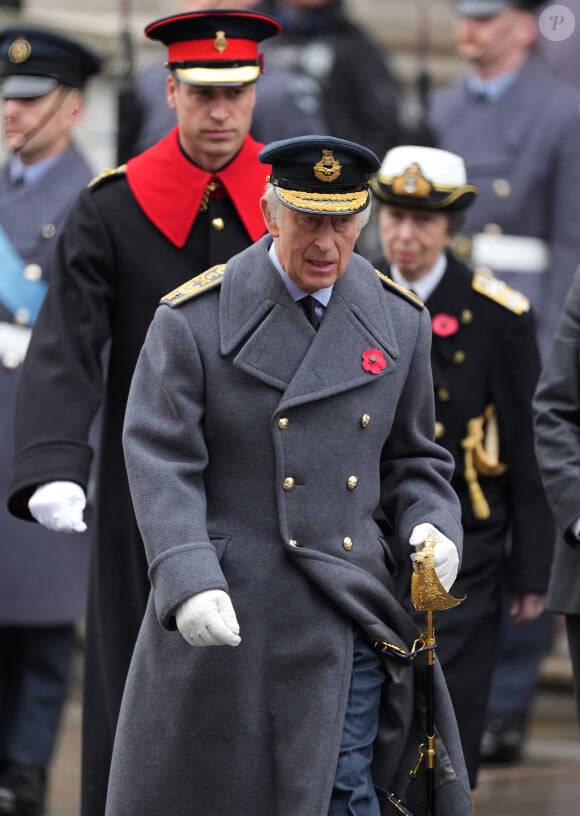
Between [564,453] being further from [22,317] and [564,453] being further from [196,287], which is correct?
[22,317]

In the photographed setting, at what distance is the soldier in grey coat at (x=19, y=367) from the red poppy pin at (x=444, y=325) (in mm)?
1293

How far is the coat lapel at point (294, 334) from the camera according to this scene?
4910 millimetres

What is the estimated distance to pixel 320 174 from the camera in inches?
193

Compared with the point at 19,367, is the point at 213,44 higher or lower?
higher

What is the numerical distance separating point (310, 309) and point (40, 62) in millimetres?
2290

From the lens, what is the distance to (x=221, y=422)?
4914 mm

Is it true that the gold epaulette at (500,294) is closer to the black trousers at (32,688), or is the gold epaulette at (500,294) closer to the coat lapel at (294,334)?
the coat lapel at (294,334)

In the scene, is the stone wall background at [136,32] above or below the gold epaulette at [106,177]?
below

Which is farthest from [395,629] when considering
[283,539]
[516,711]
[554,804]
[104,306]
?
[516,711]

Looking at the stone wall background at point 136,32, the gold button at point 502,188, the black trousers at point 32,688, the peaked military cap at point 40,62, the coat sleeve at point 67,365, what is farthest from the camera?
the stone wall background at point 136,32

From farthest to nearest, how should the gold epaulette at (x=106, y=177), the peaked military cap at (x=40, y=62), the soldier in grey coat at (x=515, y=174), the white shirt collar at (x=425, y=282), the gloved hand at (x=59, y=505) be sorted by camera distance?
the soldier in grey coat at (x=515, y=174) → the peaked military cap at (x=40, y=62) → the white shirt collar at (x=425, y=282) → the gold epaulette at (x=106, y=177) → the gloved hand at (x=59, y=505)

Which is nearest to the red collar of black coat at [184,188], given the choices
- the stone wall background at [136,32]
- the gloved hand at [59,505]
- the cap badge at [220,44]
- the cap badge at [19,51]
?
the cap badge at [220,44]

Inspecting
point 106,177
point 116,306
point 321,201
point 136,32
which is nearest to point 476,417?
point 116,306

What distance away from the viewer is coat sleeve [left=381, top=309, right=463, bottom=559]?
5.07 m
